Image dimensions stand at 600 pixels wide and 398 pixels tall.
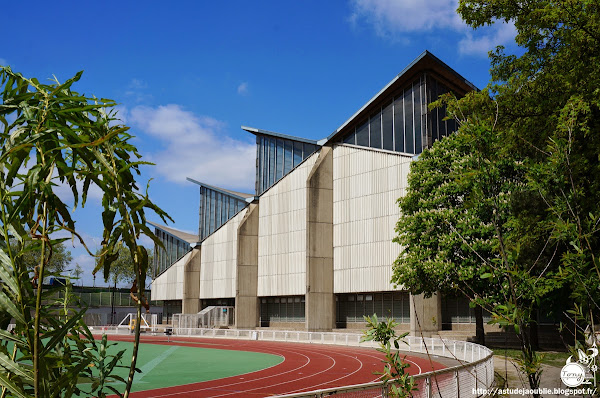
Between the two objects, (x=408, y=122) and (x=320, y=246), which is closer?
(x=408, y=122)

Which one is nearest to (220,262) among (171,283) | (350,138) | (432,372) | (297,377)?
(171,283)

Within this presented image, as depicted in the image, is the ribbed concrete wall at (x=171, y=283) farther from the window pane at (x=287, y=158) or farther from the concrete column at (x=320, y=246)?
the concrete column at (x=320, y=246)

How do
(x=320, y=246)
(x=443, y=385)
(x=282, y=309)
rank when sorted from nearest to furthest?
(x=443, y=385) → (x=320, y=246) → (x=282, y=309)

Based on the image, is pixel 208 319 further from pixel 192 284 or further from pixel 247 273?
pixel 192 284

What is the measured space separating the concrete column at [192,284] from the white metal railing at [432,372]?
1124cm

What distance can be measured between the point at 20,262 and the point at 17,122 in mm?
686

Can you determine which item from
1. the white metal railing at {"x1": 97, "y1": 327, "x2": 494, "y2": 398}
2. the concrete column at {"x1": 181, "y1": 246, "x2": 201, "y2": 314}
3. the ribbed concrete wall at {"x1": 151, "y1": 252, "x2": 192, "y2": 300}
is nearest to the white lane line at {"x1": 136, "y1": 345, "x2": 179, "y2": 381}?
the white metal railing at {"x1": 97, "y1": 327, "x2": 494, "y2": 398}

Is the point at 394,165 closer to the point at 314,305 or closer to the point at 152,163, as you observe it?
the point at 314,305

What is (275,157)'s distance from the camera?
69750mm

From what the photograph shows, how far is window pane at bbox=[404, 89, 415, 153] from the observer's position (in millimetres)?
54625

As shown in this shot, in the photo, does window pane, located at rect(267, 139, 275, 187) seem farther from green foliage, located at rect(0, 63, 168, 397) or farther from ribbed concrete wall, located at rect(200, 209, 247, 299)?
green foliage, located at rect(0, 63, 168, 397)

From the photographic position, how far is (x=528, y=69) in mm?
21984

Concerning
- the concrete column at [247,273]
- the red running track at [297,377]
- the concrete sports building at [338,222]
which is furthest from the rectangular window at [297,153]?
the red running track at [297,377]

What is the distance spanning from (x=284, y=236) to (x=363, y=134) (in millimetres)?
15018
